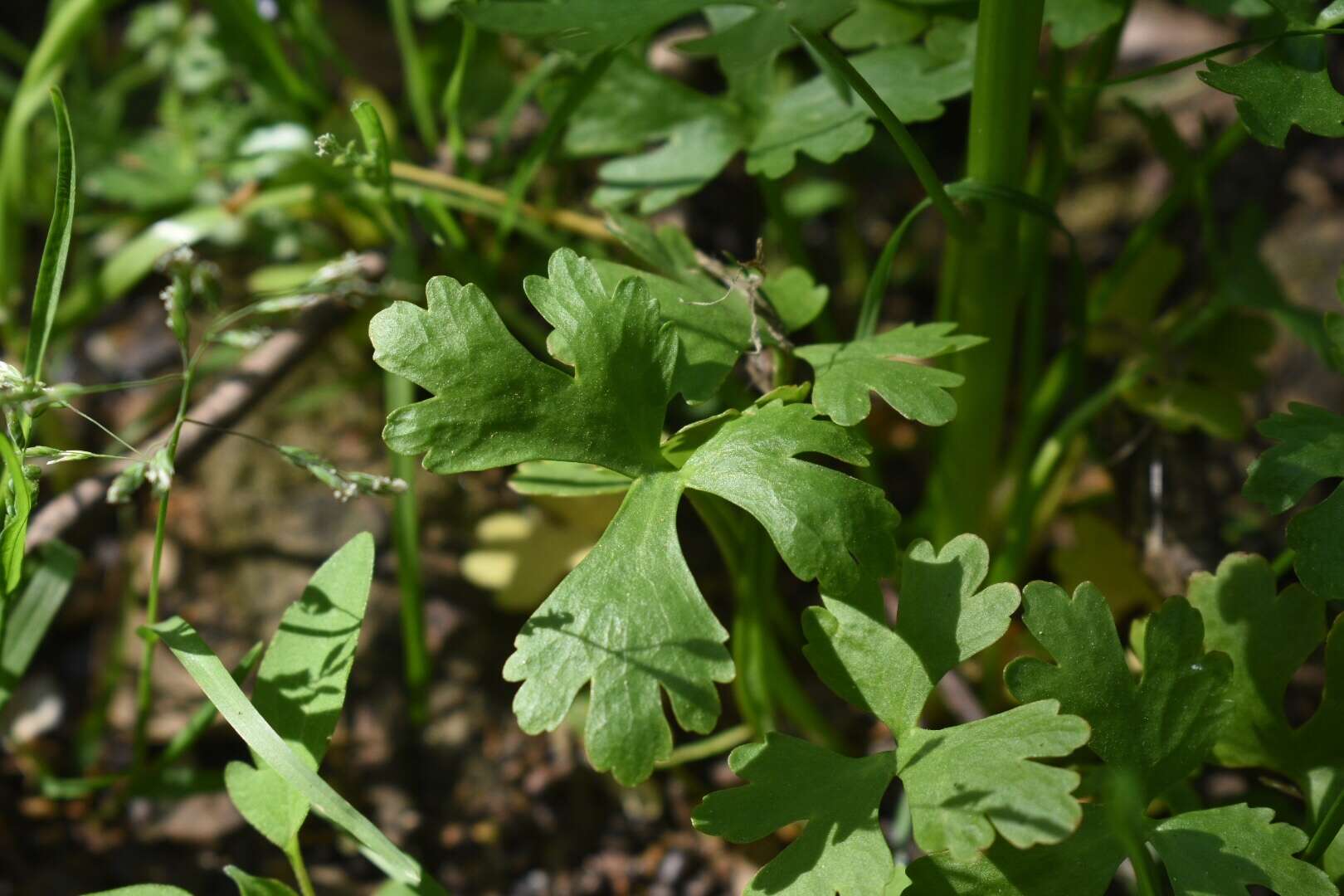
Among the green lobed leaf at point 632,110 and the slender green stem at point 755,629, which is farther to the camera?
the green lobed leaf at point 632,110

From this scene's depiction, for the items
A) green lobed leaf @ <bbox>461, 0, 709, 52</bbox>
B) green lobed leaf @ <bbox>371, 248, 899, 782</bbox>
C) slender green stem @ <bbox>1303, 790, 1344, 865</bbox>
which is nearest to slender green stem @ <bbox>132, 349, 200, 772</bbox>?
green lobed leaf @ <bbox>371, 248, 899, 782</bbox>

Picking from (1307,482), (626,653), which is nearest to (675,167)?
(626,653)

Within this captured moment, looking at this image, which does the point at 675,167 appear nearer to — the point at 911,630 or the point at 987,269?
the point at 987,269

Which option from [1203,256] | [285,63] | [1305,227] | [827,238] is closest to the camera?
[285,63]

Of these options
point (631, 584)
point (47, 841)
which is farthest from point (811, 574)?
point (47, 841)

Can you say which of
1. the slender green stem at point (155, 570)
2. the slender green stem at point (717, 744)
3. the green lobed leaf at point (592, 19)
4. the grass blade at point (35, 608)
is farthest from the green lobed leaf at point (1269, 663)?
the grass blade at point (35, 608)

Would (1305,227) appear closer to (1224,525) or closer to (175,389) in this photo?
(1224,525)

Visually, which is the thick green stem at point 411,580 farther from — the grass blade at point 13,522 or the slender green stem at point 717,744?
the grass blade at point 13,522
